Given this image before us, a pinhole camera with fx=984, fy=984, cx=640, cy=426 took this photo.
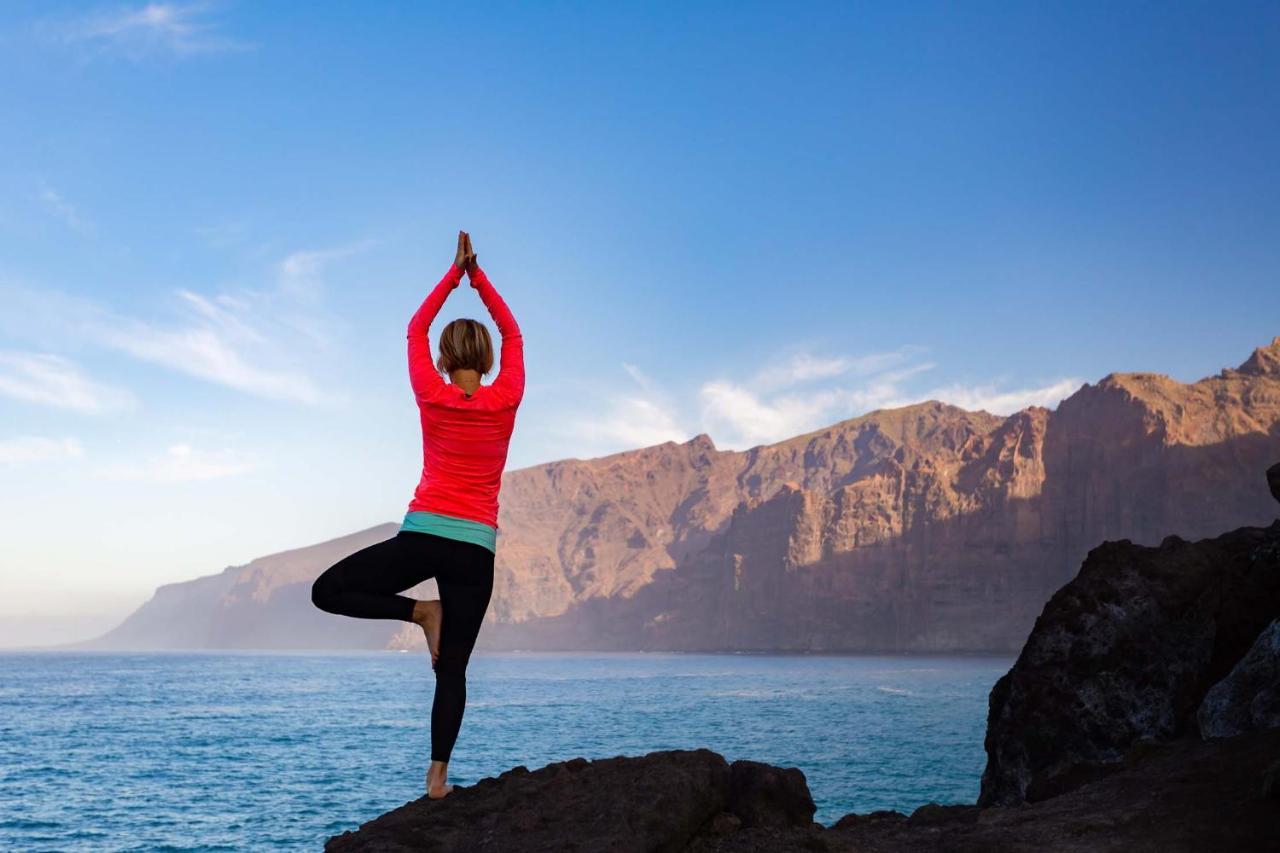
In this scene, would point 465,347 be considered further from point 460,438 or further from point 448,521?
point 448,521

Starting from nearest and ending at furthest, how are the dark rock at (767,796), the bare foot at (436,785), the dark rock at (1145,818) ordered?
the bare foot at (436,785), the dark rock at (1145,818), the dark rock at (767,796)

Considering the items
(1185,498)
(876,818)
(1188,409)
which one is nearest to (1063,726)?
(876,818)

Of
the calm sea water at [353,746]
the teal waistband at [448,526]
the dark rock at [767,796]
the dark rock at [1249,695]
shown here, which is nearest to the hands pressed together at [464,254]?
the teal waistband at [448,526]

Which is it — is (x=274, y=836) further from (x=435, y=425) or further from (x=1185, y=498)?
(x=1185, y=498)

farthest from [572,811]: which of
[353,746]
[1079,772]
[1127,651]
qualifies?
[353,746]

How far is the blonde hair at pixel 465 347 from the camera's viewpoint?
17.1 ft

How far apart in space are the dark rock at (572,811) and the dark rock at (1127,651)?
6.30 meters

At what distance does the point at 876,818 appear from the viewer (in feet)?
27.9

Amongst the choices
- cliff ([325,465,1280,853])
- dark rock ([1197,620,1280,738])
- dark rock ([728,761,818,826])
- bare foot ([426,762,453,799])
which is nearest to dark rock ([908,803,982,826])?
cliff ([325,465,1280,853])

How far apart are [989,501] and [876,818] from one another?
200841 millimetres

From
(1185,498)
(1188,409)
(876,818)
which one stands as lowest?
(876,818)

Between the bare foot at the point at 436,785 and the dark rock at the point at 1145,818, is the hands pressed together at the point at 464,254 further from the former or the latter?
the dark rock at the point at 1145,818

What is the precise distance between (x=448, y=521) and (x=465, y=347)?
3.05 feet

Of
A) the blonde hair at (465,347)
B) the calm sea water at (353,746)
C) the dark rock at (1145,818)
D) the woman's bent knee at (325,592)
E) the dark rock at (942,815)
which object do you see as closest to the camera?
the woman's bent knee at (325,592)
